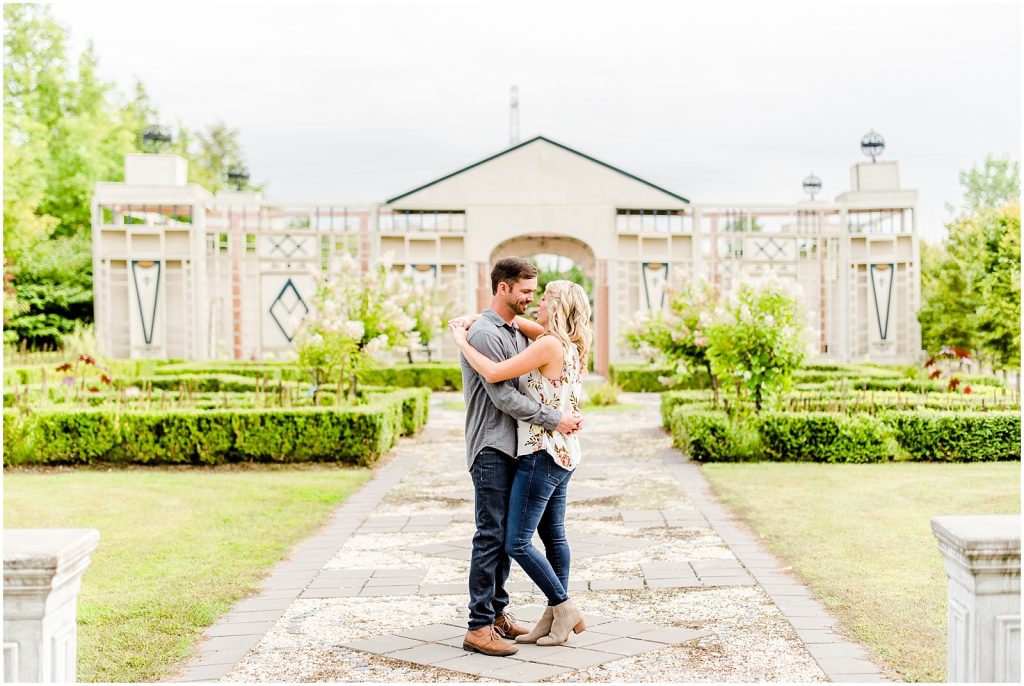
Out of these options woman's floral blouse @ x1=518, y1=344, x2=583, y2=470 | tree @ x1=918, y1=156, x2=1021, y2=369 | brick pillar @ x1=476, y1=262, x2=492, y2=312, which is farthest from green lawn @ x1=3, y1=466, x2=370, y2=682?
brick pillar @ x1=476, y1=262, x2=492, y2=312

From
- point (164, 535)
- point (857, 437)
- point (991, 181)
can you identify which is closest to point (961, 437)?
point (857, 437)

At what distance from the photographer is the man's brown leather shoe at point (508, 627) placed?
4438mm

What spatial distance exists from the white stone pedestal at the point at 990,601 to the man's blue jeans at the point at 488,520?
185 cm

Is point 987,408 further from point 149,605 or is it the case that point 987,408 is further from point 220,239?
point 220,239

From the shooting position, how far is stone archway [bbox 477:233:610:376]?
25469 millimetres

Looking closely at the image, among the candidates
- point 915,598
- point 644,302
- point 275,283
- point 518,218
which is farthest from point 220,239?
point 915,598

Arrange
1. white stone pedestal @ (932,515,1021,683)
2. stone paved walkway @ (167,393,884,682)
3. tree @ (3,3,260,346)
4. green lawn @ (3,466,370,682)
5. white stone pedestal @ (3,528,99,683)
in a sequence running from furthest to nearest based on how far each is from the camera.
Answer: tree @ (3,3,260,346) < green lawn @ (3,466,370,682) < stone paved walkway @ (167,393,884,682) < white stone pedestal @ (932,515,1021,683) < white stone pedestal @ (3,528,99,683)

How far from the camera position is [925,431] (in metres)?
10.5

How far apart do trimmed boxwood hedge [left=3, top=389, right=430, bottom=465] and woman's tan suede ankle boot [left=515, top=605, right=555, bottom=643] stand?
6.27m

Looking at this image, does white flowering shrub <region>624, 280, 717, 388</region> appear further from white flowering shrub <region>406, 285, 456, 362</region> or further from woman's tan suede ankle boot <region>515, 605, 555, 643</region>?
woman's tan suede ankle boot <region>515, 605, 555, 643</region>

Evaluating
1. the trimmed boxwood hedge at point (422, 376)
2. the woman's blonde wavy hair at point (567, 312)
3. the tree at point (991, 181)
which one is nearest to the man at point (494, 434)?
the woman's blonde wavy hair at point (567, 312)

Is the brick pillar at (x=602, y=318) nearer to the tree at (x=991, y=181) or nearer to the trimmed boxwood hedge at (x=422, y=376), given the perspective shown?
the trimmed boxwood hedge at (x=422, y=376)

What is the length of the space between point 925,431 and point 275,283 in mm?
18094

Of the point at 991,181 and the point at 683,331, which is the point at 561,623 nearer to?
the point at 683,331
